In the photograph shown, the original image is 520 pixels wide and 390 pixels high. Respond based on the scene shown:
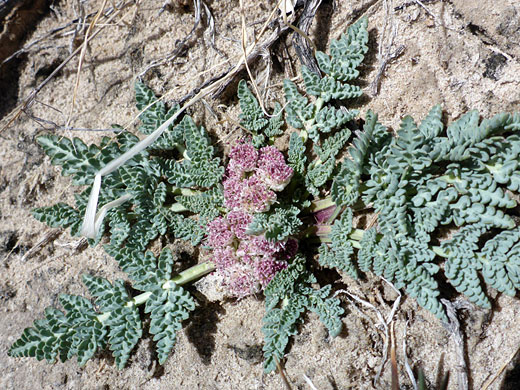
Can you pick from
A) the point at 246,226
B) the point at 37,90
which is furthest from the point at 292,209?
the point at 37,90

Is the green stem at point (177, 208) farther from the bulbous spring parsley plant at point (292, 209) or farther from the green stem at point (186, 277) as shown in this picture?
the green stem at point (186, 277)

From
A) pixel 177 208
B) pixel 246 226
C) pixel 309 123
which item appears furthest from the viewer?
pixel 177 208

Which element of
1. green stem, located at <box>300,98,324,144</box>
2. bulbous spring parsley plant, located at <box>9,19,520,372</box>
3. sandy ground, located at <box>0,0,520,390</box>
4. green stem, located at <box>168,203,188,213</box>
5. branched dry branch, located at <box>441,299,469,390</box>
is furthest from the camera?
green stem, located at <box>168,203,188,213</box>

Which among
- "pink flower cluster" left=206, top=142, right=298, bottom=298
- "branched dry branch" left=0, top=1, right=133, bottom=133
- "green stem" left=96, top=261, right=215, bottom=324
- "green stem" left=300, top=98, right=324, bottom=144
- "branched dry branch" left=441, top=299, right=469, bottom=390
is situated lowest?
"branched dry branch" left=441, top=299, right=469, bottom=390

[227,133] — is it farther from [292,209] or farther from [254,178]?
[292,209]

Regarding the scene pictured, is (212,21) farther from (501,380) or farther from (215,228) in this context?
(501,380)

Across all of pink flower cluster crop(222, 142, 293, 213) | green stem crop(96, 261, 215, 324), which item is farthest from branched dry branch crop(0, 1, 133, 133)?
green stem crop(96, 261, 215, 324)

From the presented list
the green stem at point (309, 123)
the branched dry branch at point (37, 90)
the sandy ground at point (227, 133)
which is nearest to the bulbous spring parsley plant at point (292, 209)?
the green stem at point (309, 123)

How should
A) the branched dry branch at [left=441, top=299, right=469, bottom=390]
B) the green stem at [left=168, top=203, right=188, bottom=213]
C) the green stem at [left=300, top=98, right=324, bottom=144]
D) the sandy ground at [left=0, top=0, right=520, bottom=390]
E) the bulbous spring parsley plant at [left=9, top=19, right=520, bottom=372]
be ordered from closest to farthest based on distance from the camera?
the bulbous spring parsley plant at [left=9, top=19, right=520, bottom=372] → the branched dry branch at [left=441, top=299, right=469, bottom=390] → the sandy ground at [left=0, top=0, right=520, bottom=390] → the green stem at [left=300, top=98, right=324, bottom=144] → the green stem at [left=168, top=203, right=188, bottom=213]

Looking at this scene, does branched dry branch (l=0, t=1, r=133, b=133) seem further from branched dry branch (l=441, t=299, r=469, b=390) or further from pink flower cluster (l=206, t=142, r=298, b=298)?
branched dry branch (l=441, t=299, r=469, b=390)
